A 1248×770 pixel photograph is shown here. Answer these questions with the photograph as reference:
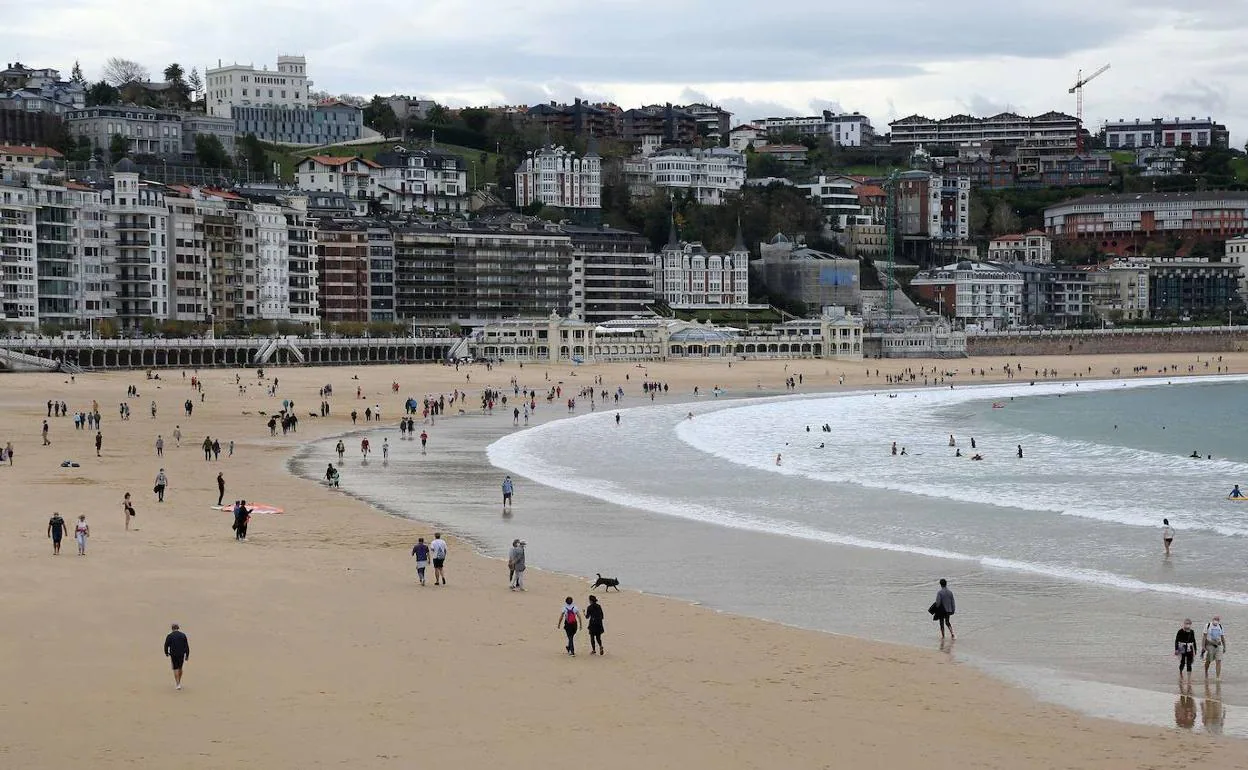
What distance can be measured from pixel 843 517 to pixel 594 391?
143ft

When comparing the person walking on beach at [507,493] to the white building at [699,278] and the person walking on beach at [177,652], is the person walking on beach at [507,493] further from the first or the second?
the white building at [699,278]

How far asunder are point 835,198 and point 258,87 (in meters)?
57.6

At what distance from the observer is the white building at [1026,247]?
165 metres

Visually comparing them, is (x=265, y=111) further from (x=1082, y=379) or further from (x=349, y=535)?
(x=349, y=535)

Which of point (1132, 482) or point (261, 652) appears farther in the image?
point (1132, 482)

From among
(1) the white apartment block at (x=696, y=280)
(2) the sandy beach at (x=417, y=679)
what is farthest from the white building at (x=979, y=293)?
(2) the sandy beach at (x=417, y=679)

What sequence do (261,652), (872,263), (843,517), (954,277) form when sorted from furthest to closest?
(872,263) → (954,277) → (843,517) → (261,652)

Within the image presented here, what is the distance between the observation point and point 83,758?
527 inches

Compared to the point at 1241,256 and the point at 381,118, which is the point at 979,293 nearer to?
the point at 1241,256

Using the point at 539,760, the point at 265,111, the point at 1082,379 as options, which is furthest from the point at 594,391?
the point at 265,111

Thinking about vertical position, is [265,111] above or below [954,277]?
above

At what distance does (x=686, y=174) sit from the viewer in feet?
514

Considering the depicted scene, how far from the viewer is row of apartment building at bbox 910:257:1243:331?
5640 inches

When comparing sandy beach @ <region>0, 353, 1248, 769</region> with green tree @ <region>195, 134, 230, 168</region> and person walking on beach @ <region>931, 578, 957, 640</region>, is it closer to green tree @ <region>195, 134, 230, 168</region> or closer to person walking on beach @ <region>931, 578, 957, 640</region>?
person walking on beach @ <region>931, 578, 957, 640</region>
